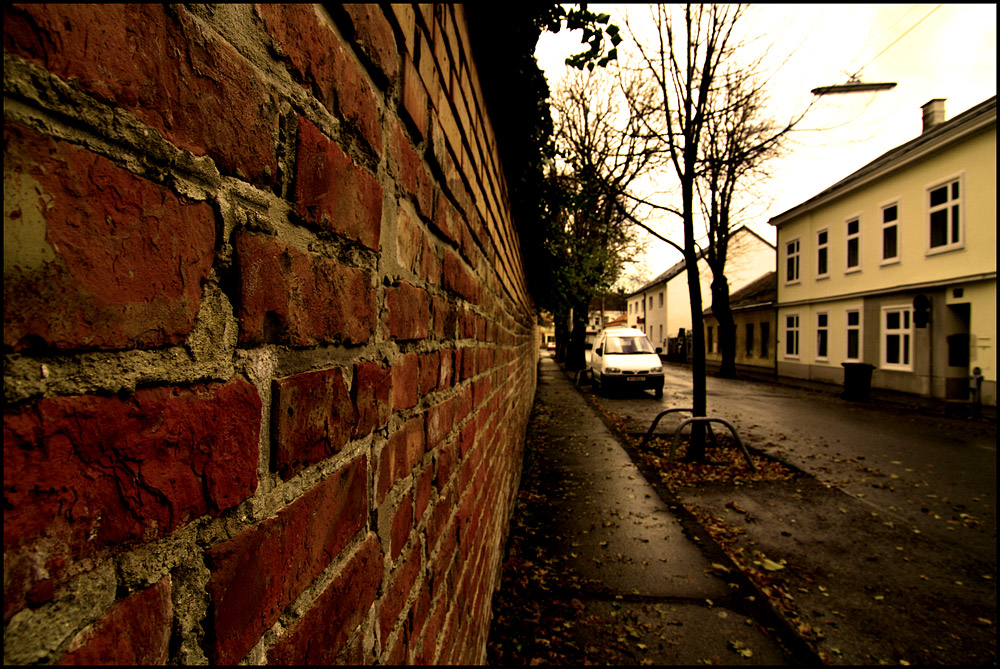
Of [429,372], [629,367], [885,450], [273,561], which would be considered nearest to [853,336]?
[629,367]

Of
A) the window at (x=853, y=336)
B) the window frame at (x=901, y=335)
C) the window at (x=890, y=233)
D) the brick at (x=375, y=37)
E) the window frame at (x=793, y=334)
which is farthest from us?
the window frame at (x=793, y=334)

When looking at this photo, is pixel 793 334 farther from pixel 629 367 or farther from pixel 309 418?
pixel 309 418

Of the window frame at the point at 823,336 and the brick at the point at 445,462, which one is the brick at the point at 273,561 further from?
the window frame at the point at 823,336

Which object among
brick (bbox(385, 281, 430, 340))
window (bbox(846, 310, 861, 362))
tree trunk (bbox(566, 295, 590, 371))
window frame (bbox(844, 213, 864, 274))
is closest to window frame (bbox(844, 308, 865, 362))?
window (bbox(846, 310, 861, 362))

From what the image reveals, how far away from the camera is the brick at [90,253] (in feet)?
0.92

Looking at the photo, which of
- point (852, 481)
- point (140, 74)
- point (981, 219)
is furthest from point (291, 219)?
point (981, 219)

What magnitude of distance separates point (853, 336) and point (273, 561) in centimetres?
2160

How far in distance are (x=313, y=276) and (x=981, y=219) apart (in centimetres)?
1777

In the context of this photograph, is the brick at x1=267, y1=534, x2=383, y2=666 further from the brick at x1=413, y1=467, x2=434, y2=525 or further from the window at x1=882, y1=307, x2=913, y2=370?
the window at x1=882, y1=307, x2=913, y2=370

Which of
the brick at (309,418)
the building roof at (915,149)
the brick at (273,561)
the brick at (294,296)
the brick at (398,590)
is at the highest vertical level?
the building roof at (915,149)

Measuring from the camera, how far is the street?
294 cm

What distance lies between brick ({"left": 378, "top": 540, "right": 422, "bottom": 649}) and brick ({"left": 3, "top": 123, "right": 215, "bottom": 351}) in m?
0.67

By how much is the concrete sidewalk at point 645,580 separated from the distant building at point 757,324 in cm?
2123

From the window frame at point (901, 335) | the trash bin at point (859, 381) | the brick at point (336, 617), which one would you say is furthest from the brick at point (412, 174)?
the window frame at point (901, 335)
